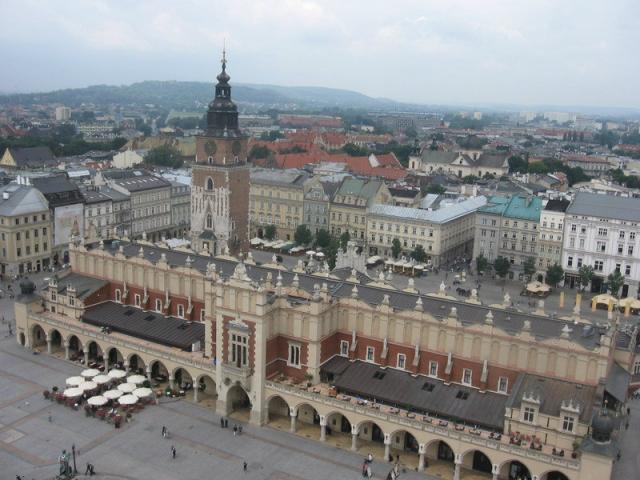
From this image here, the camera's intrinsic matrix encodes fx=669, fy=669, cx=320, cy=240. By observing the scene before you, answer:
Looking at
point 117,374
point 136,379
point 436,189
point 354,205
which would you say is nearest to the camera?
point 136,379

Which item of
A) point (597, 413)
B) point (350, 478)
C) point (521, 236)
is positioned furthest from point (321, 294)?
point (521, 236)

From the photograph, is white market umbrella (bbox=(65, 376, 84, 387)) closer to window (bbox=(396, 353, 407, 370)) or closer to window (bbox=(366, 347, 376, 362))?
window (bbox=(366, 347, 376, 362))

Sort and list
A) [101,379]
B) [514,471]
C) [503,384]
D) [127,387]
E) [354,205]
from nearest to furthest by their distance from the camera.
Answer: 1. [514,471]
2. [503,384]
3. [127,387]
4. [101,379]
5. [354,205]

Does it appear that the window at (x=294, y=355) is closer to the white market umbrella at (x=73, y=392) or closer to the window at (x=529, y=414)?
the white market umbrella at (x=73, y=392)

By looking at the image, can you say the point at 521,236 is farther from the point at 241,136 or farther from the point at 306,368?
the point at 306,368

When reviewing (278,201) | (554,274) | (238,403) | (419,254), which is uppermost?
(278,201)

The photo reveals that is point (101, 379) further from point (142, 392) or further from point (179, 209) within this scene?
point (179, 209)

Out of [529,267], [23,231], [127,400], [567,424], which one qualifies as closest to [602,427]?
[567,424]
